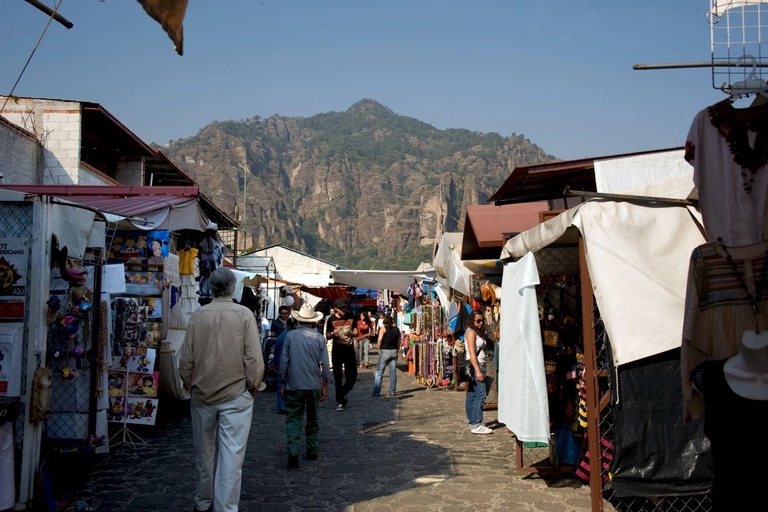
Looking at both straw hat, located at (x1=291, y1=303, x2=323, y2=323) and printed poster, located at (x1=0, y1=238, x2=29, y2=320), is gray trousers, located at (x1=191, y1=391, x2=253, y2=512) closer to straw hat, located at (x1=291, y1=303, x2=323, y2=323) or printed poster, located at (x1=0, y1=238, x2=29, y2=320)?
printed poster, located at (x1=0, y1=238, x2=29, y2=320)

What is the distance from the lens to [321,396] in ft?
24.8

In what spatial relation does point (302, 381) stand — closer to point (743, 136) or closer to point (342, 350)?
point (342, 350)

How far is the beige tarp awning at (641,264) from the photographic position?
4586 millimetres

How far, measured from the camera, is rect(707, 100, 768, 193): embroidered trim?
11.2 feet

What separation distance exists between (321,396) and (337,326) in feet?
13.1

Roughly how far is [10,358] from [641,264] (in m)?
4.55

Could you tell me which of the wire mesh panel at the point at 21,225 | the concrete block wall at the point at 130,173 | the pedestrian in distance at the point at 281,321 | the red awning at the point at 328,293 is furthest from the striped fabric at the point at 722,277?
the red awning at the point at 328,293

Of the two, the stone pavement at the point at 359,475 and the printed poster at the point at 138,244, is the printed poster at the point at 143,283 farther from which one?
the stone pavement at the point at 359,475

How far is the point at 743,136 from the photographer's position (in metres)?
3.45

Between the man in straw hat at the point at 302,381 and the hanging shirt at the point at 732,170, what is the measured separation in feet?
15.5

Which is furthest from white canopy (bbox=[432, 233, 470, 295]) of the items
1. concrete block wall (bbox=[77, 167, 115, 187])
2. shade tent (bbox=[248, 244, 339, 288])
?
shade tent (bbox=[248, 244, 339, 288])

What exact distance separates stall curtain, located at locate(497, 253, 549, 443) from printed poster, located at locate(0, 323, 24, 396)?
404cm

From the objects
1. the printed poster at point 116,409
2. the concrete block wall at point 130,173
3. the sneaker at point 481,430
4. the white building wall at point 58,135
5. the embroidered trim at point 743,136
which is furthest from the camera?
the concrete block wall at point 130,173

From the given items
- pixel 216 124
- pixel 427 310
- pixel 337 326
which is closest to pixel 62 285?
pixel 337 326
